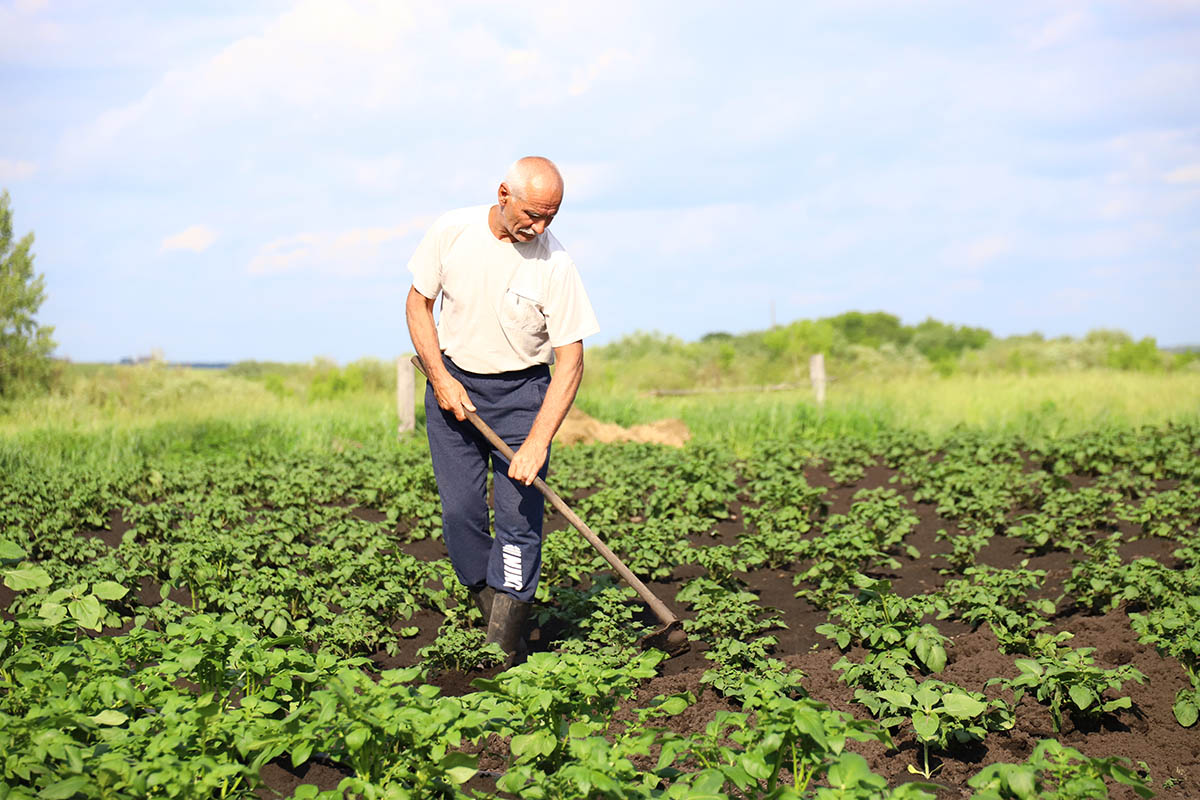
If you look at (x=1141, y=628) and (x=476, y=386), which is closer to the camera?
(x=1141, y=628)

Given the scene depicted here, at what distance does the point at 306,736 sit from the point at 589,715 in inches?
28.4

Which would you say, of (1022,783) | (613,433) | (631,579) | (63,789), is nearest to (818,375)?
(613,433)

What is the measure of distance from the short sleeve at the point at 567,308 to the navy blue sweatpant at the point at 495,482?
250 millimetres

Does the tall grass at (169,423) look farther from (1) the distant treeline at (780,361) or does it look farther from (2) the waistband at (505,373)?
(2) the waistband at (505,373)

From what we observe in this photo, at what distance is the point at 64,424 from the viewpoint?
1199cm

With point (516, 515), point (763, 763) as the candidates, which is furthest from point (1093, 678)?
point (516, 515)

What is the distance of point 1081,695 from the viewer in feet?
10.8

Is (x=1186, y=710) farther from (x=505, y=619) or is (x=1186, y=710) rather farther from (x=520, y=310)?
(x=520, y=310)

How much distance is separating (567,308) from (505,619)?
1320 millimetres

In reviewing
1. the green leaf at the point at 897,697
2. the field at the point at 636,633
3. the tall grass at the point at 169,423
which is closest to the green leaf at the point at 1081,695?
the field at the point at 636,633

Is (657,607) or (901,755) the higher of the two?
(657,607)

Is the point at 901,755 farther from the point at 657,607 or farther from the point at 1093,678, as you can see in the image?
the point at 657,607

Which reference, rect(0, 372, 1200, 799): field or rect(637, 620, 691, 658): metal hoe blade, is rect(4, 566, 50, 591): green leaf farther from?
rect(637, 620, 691, 658): metal hoe blade

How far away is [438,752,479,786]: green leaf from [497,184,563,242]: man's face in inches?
82.1
